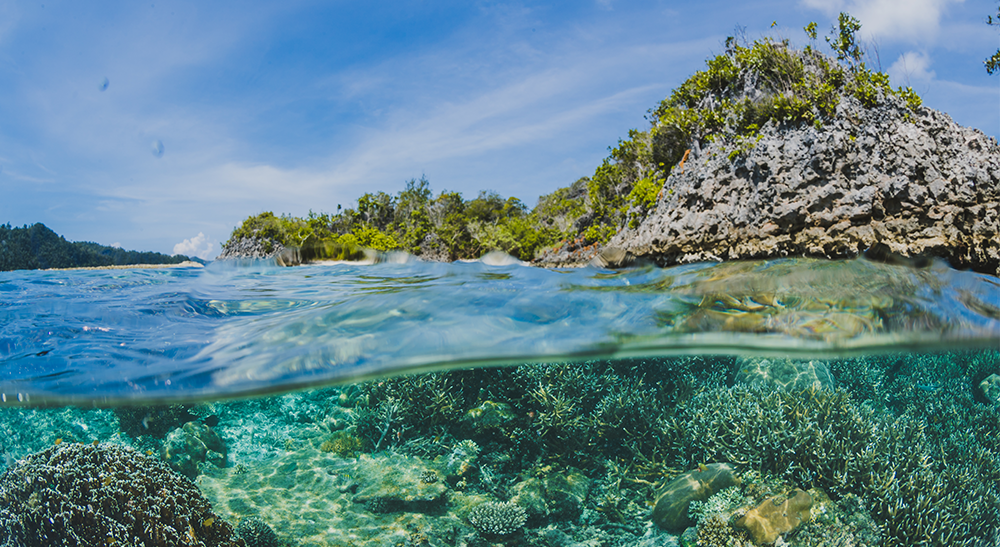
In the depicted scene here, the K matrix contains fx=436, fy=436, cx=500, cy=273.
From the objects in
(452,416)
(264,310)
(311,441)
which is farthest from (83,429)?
(452,416)

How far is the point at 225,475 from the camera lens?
8.55m

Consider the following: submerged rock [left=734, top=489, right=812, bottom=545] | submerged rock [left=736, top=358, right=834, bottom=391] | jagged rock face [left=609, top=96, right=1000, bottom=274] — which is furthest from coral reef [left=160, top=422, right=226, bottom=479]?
submerged rock [left=736, top=358, right=834, bottom=391]

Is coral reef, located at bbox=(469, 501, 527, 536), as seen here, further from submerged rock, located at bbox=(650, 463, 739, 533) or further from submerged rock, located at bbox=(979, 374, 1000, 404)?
submerged rock, located at bbox=(979, 374, 1000, 404)

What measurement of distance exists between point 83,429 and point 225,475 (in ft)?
13.6

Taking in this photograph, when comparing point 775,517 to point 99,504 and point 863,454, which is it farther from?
point 99,504

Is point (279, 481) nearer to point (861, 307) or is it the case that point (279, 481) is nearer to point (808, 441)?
point (808, 441)

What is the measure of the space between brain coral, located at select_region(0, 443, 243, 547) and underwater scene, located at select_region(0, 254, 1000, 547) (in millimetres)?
32

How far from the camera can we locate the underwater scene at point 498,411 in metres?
5.96

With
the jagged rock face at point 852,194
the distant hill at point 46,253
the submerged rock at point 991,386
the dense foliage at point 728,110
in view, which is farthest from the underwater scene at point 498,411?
the distant hill at point 46,253

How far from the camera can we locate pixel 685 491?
23.4 ft

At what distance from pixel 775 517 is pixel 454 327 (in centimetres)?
554

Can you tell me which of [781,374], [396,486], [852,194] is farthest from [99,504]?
[852,194]

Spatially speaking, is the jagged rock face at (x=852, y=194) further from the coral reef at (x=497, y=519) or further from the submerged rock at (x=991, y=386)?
the submerged rock at (x=991, y=386)

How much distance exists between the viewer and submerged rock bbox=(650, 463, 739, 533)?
276 inches
